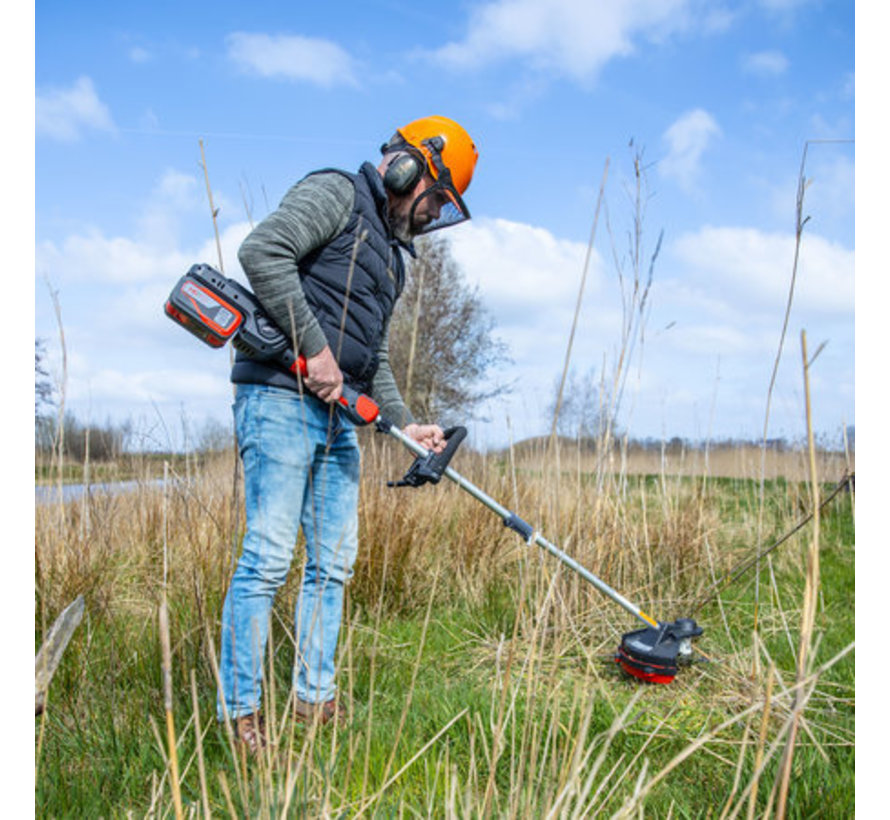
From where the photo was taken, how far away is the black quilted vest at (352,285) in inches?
91.2

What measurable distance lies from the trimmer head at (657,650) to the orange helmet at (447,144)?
199 centimetres

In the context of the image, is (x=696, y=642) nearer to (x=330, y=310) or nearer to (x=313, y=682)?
(x=313, y=682)

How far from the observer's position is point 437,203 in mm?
2650

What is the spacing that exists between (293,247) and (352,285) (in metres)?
0.28

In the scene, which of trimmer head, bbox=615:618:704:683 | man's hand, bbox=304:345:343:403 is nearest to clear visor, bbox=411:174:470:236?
man's hand, bbox=304:345:343:403

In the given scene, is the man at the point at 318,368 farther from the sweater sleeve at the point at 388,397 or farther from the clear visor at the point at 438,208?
the sweater sleeve at the point at 388,397

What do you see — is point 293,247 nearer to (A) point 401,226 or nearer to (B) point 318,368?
(B) point 318,368

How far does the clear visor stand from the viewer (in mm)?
2541

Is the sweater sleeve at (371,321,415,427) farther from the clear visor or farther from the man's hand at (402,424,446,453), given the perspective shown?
the clear visor

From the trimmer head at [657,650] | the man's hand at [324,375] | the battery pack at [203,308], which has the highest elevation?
the battery pack at [203,308]

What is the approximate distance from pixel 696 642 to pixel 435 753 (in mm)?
1668

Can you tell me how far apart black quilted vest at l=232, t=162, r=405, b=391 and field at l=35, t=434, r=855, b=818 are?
520mm

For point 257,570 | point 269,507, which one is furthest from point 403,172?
point 257,570

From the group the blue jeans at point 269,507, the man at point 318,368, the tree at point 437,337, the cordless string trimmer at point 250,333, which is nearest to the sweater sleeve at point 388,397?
the man at point 318,368
